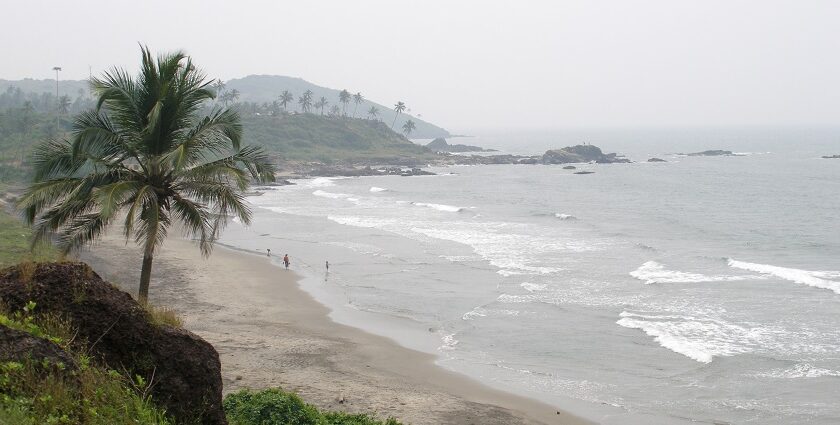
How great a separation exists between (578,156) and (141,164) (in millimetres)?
126308

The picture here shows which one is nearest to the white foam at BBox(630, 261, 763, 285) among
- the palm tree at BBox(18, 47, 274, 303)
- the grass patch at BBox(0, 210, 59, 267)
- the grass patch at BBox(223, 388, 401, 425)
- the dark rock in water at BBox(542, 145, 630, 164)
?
the grass patch at BBox(223, 388, 401, 425)

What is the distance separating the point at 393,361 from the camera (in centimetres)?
2031

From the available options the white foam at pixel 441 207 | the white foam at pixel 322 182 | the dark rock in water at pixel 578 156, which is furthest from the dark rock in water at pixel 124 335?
the dark rock in water at pixel 578 156

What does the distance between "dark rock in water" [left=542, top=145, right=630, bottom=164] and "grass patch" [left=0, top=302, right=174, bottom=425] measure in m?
125

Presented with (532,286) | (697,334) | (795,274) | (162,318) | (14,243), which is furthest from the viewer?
(795,274)

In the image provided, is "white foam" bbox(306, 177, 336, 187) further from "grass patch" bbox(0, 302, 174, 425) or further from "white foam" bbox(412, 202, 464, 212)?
"grass patch" bbox(0, 302, 174, 425)

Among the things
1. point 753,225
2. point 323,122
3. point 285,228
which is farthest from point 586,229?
point 323,122

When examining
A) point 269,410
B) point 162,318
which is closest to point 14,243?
point 269,410

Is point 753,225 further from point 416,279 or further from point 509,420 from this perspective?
point 509,420

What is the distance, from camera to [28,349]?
567 cm

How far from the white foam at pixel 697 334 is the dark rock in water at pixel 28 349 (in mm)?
18425

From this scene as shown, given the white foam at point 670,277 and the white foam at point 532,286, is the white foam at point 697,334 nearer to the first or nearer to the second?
the white foam at point 532,286

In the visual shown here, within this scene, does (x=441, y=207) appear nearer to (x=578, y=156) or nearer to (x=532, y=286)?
(x=532, y=286)

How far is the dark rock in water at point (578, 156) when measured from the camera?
129 meters
